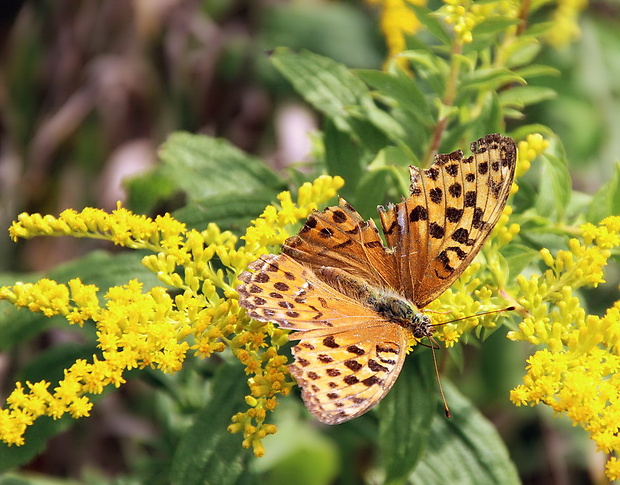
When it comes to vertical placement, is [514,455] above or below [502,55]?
below

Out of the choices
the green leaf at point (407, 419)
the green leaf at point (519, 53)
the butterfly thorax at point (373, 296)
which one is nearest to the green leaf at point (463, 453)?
the green leaf at point (407, 419)

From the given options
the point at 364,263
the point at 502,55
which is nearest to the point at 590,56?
the point at 502,55

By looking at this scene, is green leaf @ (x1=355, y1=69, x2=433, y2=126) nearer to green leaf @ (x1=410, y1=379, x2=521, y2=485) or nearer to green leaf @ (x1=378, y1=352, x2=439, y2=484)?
green leaf @ (x1=378, y1=352, x2=439, y2=484)

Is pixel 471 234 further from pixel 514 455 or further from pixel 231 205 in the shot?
pixel 514 455

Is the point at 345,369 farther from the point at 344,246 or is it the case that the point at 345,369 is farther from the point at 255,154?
the point at 255,154

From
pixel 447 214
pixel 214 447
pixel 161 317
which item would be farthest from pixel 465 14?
pixel 214 447

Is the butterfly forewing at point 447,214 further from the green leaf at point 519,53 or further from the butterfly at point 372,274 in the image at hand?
the green leaf at point 519,53
